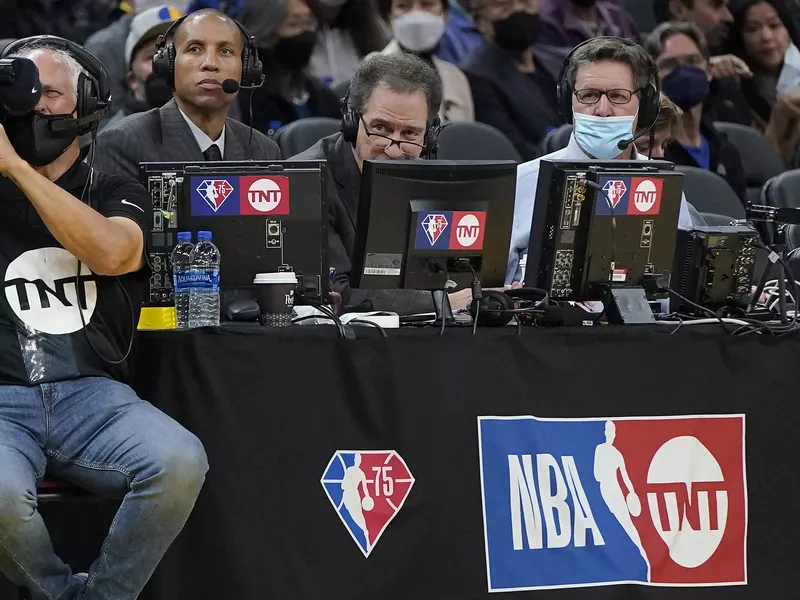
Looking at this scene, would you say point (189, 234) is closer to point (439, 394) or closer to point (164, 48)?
point (439, 394)

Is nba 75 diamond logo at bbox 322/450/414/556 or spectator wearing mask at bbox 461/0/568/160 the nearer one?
nba 75 diamond logo at bbox 322/450/414/556

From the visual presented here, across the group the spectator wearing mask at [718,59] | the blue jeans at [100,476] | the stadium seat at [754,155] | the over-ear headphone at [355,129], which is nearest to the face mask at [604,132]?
the over-ear headphone at [355,129]

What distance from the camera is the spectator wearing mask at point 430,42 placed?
595 cm

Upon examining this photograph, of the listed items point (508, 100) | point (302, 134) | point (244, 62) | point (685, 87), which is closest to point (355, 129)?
point (244, 62)

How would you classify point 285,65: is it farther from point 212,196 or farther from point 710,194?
point 212,196

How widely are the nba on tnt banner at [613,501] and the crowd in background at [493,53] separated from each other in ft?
5.78

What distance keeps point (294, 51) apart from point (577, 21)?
1941 millimetres

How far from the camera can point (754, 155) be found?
6.36 metres

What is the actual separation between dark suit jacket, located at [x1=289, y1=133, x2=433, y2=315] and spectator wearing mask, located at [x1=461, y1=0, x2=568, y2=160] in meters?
2.21

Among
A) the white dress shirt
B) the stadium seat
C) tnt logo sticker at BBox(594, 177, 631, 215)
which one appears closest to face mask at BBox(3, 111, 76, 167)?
the white dress shirt

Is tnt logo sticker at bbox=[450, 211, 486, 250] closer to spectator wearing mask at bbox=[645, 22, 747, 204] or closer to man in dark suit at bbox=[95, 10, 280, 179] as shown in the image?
man in dark suit at bbox=[95, 10, 280, 179]

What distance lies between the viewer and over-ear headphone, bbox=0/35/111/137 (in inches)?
120

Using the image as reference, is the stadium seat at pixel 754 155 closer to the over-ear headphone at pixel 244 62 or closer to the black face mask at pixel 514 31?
the black face mask at pixel 514 31

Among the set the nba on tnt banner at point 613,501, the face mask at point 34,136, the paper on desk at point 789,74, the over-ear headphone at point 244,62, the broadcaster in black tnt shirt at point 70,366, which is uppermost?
the over-ear headphone at point 244,62
